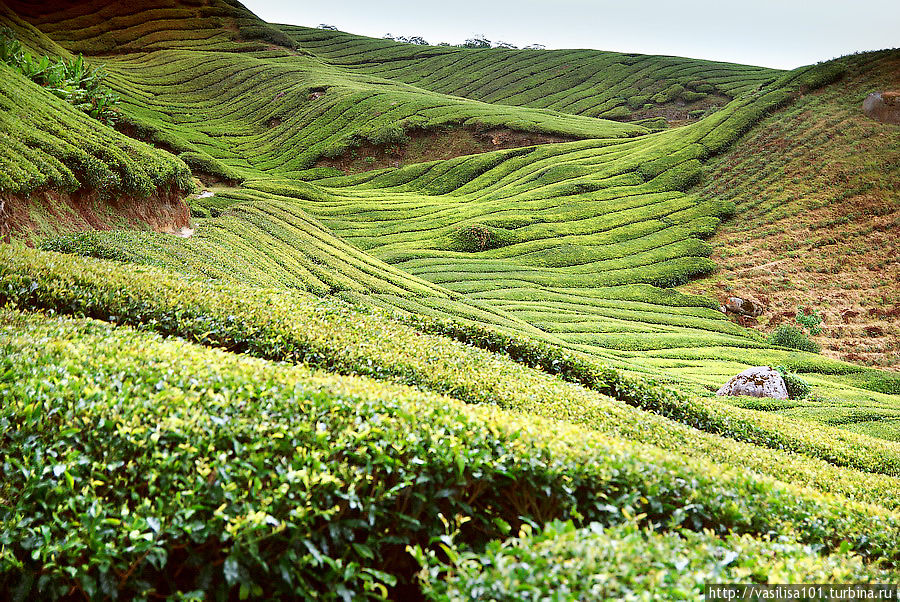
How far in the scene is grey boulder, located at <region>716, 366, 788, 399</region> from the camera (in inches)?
468

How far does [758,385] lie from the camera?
1194 centimetres

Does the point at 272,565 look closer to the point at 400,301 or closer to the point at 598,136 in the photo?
the point at 400,301

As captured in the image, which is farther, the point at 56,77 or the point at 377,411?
the point at 56,77

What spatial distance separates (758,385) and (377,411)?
10.2 m

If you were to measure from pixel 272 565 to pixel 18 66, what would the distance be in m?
20.8

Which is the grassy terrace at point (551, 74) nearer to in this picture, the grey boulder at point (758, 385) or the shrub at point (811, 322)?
the shrub at point (811, 322)

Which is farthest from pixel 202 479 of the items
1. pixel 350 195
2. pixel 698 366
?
pixel 350 195

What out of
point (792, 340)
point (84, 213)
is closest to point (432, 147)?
point (792, 340)

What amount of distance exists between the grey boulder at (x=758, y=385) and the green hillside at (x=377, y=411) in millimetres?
428

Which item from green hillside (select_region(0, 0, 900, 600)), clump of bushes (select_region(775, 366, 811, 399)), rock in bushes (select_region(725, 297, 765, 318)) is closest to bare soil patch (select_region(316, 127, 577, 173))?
green hillside (select_region(0, 0, 900, 600))

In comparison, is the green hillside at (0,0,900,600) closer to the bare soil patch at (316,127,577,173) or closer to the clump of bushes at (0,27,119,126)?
the clump of bushes at (0,27,119,126)

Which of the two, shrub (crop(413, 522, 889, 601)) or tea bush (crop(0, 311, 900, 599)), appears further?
tea bush (crop(0, 311, 900, 599))

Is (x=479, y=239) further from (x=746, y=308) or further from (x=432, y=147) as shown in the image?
(x=432, y=147)

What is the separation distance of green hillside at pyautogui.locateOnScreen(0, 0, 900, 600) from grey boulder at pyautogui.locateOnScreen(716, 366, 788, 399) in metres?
0.43
